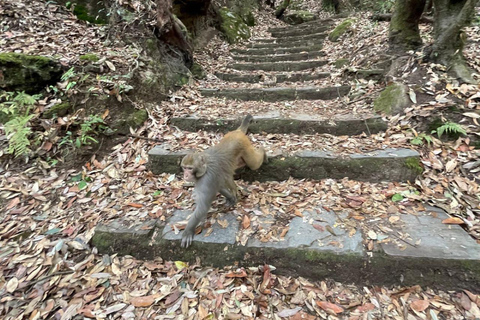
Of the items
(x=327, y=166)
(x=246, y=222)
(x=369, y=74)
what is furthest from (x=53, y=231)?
(x=369, y=74)

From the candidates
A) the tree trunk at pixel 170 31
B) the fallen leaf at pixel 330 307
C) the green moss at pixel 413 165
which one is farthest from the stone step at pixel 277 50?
the fallen leaf at pixel 330 307

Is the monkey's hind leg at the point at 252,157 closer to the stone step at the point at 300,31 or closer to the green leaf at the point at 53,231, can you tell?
the green leaf at the point at 53,231

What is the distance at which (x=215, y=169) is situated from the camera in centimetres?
257

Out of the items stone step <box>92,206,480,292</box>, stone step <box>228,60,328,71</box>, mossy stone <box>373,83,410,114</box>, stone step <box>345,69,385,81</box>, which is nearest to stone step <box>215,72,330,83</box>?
stone step <box>228,60,328,71</box>

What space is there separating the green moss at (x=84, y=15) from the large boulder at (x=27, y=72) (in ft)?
6.42

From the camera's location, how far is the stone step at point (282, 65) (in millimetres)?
6184

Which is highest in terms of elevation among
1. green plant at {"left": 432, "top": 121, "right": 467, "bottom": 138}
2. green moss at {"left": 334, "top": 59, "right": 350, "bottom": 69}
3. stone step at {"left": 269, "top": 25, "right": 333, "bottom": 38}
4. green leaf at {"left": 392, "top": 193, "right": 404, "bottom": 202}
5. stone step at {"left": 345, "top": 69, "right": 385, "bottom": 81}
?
stone step at {"left": 269, "top": 25, "right": 333, "bottom": 38}

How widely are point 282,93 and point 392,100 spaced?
6.16ft

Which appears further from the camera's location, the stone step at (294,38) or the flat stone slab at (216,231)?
the stone step at (294,38)

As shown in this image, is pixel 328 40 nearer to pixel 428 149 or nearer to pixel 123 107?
pixel 428 149

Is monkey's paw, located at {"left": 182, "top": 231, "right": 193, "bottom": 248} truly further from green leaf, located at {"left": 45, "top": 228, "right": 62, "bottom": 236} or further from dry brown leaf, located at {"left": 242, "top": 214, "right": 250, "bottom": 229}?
green leaf, located at {"left": 45, "top": 228, "right": 62, "bottom": 236}

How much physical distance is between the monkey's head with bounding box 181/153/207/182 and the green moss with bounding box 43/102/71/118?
239 cm

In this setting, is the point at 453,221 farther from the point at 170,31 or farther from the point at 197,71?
the point at 170,31

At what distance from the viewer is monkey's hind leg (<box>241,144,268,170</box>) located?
2946 mm
